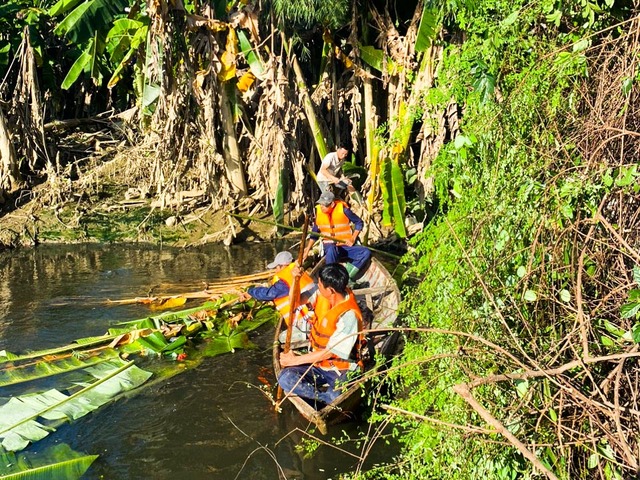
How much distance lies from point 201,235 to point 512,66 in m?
9.65

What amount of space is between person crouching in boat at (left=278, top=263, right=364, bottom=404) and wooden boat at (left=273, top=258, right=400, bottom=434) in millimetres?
137

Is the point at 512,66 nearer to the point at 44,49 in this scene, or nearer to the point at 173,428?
the point at 173,428

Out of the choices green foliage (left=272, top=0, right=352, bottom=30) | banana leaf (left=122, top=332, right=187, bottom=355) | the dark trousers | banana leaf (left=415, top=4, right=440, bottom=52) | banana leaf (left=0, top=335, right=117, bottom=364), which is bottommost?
banana leaf (left=122, top=332, right=187, bottom=355)

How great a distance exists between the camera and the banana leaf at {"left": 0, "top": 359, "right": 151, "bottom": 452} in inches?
261

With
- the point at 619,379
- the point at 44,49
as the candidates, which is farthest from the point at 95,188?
the point at 619,379

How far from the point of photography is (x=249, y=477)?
628 cm

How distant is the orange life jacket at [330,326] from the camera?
21.0 ft

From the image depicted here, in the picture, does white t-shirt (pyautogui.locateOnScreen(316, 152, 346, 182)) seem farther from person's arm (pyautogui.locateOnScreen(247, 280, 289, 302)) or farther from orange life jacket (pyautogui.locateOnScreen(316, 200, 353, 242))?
person's arm (pyautogui.locateOnScreen(247, 280, 289, 302))

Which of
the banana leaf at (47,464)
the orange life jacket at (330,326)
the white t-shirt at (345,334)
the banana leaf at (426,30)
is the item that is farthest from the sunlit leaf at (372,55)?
the banana leaf at (47,464)

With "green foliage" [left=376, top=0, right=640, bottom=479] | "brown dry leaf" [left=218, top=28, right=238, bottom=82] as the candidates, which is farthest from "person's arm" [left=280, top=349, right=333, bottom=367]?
"brown dry leaf" [left=218, top=28, right=238, bottom=82]

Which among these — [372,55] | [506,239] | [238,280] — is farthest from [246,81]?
[506,239]

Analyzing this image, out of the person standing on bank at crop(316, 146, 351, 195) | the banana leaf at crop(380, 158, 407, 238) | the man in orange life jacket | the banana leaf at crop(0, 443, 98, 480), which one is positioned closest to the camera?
the banana leaf at crop(0, 443, 98, 480)

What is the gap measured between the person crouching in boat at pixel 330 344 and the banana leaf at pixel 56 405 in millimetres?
1930

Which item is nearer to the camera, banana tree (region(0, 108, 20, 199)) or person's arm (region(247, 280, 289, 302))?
person's arm (region(247, 280, 289, 302))
